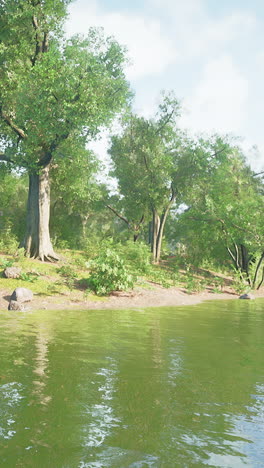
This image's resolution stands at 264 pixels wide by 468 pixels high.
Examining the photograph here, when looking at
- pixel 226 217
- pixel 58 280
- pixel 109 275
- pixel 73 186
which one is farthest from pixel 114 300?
pixel 226 217

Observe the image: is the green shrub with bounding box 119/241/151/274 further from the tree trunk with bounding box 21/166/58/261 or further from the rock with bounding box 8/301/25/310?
the rock with bounding box 8/301/25/310

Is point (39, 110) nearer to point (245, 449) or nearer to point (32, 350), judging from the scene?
point (32, 350)

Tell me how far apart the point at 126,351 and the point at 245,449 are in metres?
4.61

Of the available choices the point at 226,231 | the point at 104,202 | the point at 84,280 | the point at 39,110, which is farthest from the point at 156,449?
the point at 104,202

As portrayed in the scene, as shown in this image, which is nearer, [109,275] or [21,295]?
[21,295]

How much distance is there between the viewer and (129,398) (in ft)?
17.7

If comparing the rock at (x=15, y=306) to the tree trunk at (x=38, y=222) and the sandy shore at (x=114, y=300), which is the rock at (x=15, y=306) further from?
the tree trunk at (x=38, y=222)

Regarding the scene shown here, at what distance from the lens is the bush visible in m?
18.9

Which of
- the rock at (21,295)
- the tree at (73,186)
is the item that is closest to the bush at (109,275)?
the rock at (21,295)

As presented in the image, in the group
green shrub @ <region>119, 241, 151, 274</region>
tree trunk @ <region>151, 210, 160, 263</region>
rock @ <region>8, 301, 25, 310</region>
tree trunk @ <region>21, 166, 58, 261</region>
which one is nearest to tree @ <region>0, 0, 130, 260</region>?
tree trunk @ <region>21, 166, 58, 261</region>

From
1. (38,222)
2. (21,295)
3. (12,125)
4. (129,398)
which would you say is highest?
(12,125)

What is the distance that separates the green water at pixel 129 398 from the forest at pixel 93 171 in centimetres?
978

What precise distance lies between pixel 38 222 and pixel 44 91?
7729 millimetres

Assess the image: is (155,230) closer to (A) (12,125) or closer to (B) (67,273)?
(A) (12,125)
